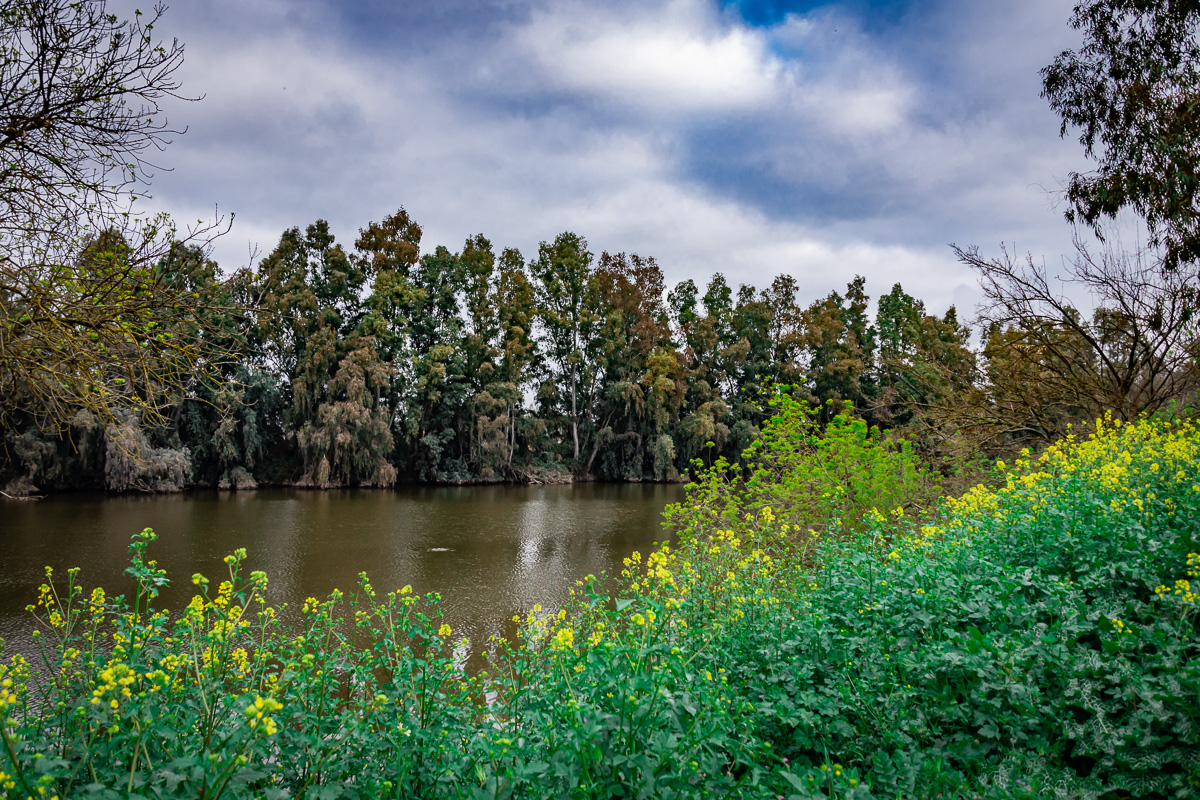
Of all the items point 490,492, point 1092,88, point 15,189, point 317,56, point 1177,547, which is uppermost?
point 1092,88

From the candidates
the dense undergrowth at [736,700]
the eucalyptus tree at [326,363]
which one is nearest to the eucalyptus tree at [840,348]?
the eucalyptus tree at [326,363]

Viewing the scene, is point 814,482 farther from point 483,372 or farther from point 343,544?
point 483,372

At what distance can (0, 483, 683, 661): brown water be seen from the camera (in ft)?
25.3

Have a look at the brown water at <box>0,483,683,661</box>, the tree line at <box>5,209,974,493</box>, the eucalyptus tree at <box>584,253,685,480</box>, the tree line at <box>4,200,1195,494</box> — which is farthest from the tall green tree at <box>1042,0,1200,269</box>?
the eucalyptus tree at <box>584,253,685,480</box>

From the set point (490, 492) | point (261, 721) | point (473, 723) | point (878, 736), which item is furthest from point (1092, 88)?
point (490, 492)

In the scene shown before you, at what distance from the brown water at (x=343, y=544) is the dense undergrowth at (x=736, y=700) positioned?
2692 mm

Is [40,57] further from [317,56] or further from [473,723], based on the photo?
[473,723]

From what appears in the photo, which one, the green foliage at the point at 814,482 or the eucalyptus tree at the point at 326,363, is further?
the eucalyptus tree at the point at 326,363

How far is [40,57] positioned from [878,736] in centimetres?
526

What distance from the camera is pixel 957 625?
114 inches

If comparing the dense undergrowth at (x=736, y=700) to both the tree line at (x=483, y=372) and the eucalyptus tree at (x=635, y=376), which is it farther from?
the eucalyptus tree at (x=635, y=376)

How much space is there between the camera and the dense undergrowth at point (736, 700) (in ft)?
5.80

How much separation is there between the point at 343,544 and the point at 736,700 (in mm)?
10371

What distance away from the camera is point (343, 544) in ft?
36.3
